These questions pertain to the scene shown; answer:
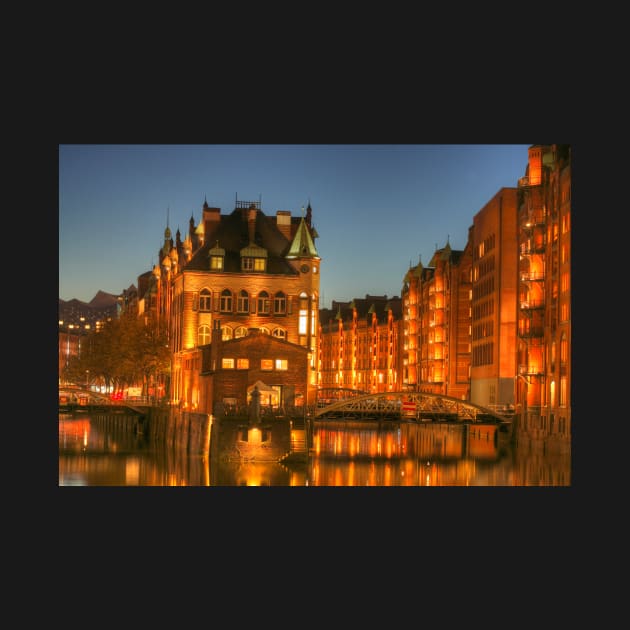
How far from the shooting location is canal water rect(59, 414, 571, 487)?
47.3m

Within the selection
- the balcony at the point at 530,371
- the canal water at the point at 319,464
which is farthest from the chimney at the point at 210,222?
the balcony at the point at 530,371

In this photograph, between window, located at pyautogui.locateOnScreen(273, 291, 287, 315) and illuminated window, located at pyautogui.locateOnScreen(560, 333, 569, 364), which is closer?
illuminated window, located at pyautogui.locateOnScreen(560, 333, 569, 364)

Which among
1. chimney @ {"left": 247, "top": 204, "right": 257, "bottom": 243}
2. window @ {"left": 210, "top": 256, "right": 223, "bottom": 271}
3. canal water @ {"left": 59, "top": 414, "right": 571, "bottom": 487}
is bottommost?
canal water @ {"left": 59, "top": 414, "right": 571, "bottom": 487}

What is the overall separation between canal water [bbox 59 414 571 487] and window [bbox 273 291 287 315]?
758 centimetres

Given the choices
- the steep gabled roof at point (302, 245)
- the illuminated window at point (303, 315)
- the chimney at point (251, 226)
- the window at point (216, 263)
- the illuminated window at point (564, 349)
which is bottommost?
the illuminated window at point (564, 349)

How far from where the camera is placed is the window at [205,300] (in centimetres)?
6600

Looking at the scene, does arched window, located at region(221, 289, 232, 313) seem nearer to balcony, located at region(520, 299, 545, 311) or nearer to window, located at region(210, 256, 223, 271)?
window, located at region(210, 256, 223, 271)

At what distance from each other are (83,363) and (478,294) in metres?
38.5

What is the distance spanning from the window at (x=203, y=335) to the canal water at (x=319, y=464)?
6286 mm

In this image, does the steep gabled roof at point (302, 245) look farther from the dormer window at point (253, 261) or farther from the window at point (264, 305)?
the window at point (264, 305)

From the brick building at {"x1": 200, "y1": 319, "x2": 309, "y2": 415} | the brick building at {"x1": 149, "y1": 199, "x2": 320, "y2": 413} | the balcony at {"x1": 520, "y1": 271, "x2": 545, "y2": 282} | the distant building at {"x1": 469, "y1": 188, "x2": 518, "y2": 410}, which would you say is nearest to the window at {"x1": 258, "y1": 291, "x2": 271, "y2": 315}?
the brick building at {"x1": 149, "y1": 199, "x2": 320, "y2": 413}

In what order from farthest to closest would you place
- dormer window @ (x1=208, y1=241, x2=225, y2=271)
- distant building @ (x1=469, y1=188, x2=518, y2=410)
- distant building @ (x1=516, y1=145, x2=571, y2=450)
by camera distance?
1. distant building @ (x1=469, y1=188, x2=518, y2=410)
2. dormer window @ (x1=208, y1=241, x2=225, y2=271)
3. distant building @ (x1=516, y1=145, x2=571, y2=450)

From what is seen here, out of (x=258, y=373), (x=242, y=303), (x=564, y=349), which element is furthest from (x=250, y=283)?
(x=564, y=349)

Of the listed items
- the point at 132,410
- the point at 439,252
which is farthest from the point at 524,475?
the point at 439,252
